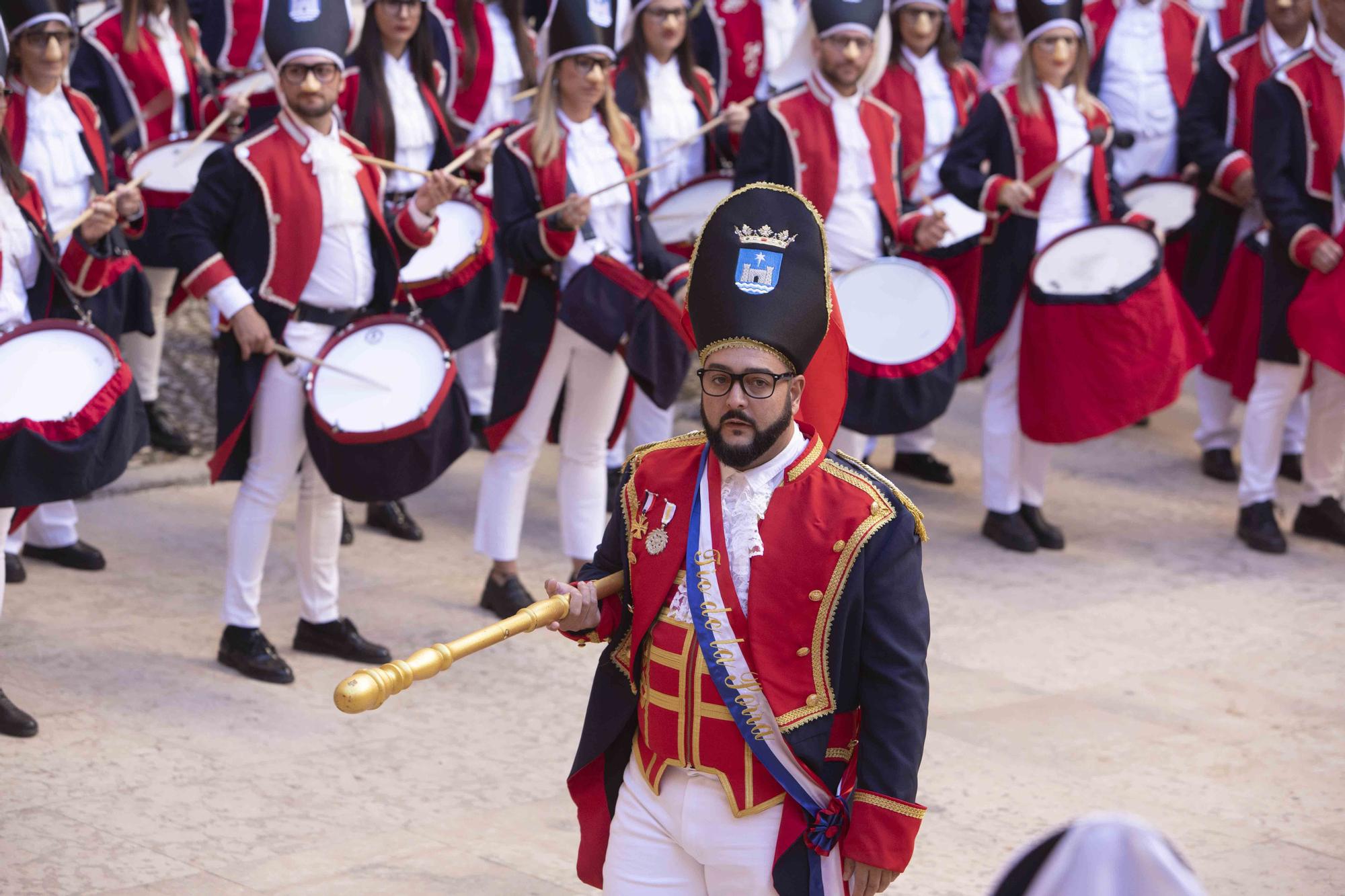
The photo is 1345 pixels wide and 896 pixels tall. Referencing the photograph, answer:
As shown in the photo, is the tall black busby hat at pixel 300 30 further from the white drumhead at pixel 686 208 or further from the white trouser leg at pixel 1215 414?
the white trouser leg at pixel 1215 414

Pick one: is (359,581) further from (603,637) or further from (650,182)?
(603,637)

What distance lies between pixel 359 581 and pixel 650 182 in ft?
7.44

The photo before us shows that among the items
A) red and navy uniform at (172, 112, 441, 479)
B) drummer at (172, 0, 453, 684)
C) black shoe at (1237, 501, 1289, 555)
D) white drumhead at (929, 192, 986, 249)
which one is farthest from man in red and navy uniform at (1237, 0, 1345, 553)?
red and navy uniform at (172, 112, 441, 479)

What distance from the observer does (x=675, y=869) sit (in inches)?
126

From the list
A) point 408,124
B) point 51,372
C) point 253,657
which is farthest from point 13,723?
point 408,124

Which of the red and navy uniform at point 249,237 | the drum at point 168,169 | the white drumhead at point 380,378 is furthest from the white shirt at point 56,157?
the white drumhead at point 380,378

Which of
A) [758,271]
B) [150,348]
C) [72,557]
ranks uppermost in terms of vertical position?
[758,271]

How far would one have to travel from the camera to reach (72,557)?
6781mm

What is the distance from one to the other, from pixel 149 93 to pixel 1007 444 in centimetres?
412

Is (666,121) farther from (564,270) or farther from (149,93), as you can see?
(149,93)

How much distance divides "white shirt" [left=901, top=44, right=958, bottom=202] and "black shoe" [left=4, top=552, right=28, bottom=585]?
4.37 meters

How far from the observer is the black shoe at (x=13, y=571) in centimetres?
653

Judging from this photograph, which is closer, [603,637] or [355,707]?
[355,707]

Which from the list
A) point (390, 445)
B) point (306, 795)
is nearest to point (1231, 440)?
point (390, 445)
